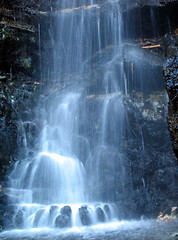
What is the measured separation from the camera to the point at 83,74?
52.4 feet

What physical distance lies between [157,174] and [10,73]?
10027mm

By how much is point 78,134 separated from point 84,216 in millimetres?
5272

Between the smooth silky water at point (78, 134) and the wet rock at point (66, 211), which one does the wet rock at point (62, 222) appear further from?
the wet rock at point (66, 211)

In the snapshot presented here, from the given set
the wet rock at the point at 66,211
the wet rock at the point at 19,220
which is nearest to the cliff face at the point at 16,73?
the wet rock at the point at 19,220

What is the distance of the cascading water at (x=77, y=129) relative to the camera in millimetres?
9102

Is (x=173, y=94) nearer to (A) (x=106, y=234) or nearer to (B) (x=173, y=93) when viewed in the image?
(B) (x=173, y=93)

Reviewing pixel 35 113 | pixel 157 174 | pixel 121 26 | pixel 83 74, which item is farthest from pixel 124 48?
pixel 157 174

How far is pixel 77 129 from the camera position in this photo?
13.2 metres

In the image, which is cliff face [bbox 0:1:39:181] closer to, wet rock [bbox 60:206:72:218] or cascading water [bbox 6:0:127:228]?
cascading water [bbox 6:0:127:228]

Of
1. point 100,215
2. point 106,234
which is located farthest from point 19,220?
point 106,234

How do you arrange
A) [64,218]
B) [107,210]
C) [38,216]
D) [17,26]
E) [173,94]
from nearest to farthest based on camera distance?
1. [173,94]
2. [64,218]
3. [38,216]
4. [107,210]
5. [17,26]

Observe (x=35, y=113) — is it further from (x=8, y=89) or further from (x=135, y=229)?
(x=135, y=229)

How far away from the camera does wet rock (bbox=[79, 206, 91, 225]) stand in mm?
8413

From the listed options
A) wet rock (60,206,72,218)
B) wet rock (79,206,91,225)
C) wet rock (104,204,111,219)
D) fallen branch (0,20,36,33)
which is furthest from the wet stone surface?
fallen branch (0,20,36,33)
